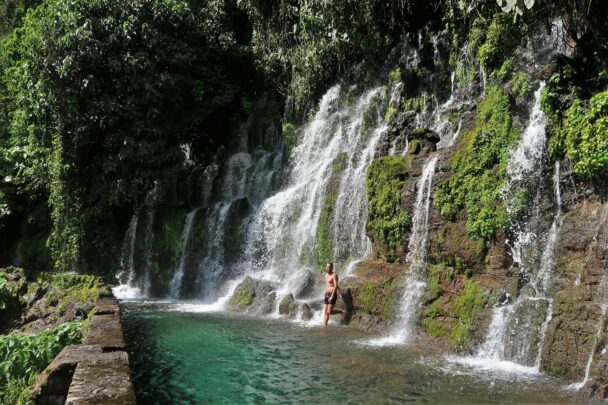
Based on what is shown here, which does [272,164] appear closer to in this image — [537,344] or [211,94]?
[211,94]

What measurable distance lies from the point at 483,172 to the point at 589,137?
6.97 ft

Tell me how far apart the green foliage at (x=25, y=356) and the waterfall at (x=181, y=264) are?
11.0m

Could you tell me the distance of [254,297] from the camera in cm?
1388

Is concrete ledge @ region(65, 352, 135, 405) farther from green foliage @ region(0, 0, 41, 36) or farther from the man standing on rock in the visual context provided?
green foliage @ region(0, 0, 41, 36)

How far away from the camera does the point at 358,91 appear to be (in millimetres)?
19250

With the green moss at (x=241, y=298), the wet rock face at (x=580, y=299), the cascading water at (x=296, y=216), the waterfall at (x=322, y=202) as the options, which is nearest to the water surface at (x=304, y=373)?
the wet rock face at (x=580, y=299)

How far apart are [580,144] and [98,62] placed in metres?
16.1

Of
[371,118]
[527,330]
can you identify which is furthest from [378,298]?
[371,118]

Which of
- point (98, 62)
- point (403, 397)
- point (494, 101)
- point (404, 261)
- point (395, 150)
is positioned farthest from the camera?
point (98, 62)

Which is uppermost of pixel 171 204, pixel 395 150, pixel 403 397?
pixel 395 150

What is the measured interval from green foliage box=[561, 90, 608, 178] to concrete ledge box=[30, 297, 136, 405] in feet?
24.3

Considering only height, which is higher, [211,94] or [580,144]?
[211,94]

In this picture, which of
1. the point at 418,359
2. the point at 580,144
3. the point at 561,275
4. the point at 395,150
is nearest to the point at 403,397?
the point at 418,359

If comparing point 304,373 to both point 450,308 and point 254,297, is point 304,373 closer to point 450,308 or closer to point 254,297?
point 450,308
